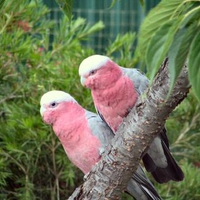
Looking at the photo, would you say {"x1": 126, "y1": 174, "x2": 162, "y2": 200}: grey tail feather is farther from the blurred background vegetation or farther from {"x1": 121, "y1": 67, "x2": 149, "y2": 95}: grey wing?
the blurred background vegetation

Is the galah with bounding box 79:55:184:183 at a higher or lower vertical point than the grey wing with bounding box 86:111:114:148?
higher

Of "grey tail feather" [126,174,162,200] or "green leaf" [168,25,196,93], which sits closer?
"green leaf" [168,25,196,93]

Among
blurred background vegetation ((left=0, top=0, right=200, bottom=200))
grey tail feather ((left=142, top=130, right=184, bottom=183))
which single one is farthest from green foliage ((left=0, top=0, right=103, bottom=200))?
grey tail feather ((left=142, top=130, right=184, bottom=183))

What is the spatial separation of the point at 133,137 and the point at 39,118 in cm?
154

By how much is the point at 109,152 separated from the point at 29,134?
140 cm

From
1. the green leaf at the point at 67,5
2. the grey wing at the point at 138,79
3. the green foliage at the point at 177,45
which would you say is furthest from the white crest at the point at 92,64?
the green foliage at the point at 177,45

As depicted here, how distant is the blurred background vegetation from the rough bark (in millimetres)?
1224

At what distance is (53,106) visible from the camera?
2.30m

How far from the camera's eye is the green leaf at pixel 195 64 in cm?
80

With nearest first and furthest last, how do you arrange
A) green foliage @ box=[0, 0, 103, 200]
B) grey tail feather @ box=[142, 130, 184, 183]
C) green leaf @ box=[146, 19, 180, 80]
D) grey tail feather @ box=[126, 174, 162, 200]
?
green leaf @ box=[146, 19, 180, 80]
grey tail feather @ box=[142, 130, 184, 183]
grey tail feather @ box=[126, 174, 162, 200]
green foliage @ box=[0, 0, 103, 200]

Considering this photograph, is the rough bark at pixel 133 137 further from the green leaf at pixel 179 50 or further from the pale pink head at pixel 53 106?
the pale pink head at pixel 53 106

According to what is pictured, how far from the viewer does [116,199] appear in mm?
1616

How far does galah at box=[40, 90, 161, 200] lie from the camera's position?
223 centimetres

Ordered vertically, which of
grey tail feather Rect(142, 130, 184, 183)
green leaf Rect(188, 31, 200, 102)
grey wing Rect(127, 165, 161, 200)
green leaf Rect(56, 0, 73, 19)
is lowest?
grey wing Rect(127, 165, 161, 200)
